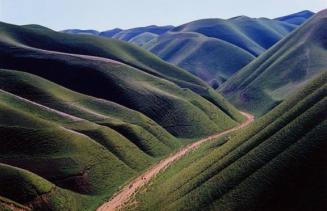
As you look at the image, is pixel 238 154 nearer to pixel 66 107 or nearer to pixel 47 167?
pixel 47 167

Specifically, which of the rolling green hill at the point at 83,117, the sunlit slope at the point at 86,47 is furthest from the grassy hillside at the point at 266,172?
the sunlit slope at the point at 86,47

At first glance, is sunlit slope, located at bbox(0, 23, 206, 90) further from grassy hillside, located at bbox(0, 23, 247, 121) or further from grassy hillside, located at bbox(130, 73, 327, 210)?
grassy hillside, located at bbox(130, 73, 327, 210)

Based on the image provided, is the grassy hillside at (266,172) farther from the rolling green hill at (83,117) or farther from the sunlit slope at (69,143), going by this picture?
the rolling green hill at (83,117)

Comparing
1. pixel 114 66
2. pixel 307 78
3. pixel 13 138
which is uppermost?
pixel 13 138

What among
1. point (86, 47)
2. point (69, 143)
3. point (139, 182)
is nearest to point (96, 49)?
point (86, 47)

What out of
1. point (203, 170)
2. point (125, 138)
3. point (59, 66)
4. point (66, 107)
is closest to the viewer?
point (203, 170)

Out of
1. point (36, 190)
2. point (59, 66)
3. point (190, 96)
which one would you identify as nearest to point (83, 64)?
point (59, 66)
